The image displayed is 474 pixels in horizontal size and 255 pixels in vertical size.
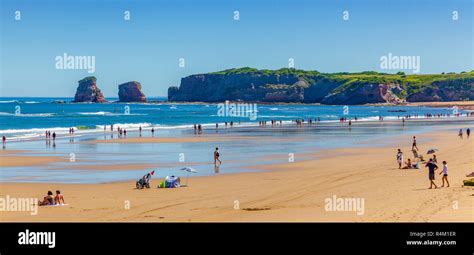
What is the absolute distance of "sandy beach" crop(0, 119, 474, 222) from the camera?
2028cm

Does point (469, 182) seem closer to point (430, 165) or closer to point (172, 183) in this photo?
point (430, 165)

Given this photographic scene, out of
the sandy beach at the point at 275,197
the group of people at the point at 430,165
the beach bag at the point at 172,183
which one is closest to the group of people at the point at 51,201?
the sandy beach at the point at 275,197

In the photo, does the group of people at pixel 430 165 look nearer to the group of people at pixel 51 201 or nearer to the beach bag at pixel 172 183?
the beach bag at pixel 172 183

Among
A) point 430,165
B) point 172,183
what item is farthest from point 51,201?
point 430,165

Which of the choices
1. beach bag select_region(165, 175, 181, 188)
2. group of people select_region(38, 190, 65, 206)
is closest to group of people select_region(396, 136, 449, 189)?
beach bag select_region(165, 175, 181, 188)

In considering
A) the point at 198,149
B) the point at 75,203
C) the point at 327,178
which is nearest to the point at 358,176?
the point at 327,178

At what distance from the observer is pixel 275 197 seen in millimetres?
24750

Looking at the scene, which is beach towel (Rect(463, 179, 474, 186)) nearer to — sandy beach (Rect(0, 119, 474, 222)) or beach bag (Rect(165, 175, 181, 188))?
sandy beach (Rect(0, 119, 474, 222))

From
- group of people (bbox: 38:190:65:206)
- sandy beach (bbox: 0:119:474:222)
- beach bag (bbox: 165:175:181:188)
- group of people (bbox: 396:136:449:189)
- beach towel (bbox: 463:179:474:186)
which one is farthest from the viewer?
beach bag (bbox: 165:175:181:188)

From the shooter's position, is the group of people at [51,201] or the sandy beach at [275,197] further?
the group of people at [51,201]

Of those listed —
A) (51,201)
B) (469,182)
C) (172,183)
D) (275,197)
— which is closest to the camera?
(51,201)

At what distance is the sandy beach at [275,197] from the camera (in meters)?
20.3
